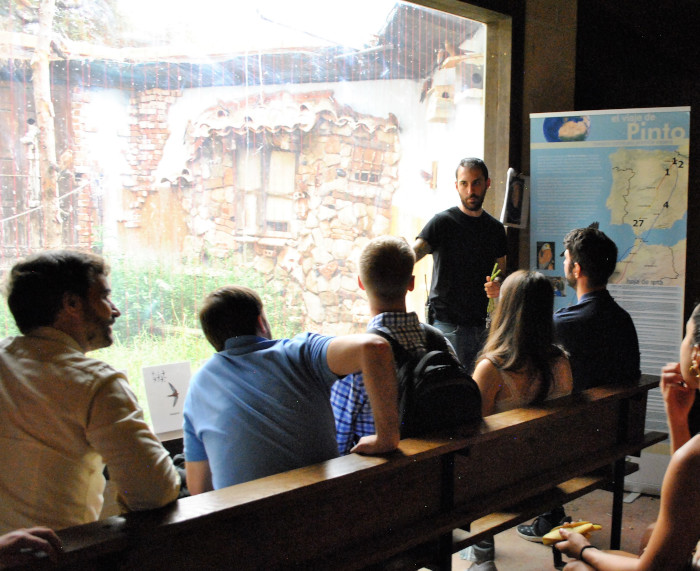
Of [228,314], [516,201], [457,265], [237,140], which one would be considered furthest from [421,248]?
[228,314]

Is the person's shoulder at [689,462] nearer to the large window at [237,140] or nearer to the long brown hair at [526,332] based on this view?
the long brown hair at [526,332]

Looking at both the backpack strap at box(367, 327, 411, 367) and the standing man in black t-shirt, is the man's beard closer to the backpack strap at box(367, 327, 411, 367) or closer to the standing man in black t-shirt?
the standing man in black t-shirt

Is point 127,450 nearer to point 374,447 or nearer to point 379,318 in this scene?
point 374,447

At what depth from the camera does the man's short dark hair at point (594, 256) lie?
2.91 meters

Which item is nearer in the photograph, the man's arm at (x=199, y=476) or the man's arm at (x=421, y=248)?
the man's arm at (x=199, y=476)

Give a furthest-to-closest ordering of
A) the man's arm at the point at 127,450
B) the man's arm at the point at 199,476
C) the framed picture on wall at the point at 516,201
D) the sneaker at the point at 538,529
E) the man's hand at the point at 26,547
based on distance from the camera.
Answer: the framed picture on wall at the point at 516,201 < the sneaker at the point at 538,529 < the man's arm at the point at 199,476 < the man's arm at the point at 127,450 < the man's hand at the point at 26,547

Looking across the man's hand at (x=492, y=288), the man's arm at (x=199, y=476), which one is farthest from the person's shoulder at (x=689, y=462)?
the man's hand at (x=492, y=288)

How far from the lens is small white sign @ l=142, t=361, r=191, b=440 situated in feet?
9.22

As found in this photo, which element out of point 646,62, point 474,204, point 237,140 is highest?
point 646,62

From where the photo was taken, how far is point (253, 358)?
→ 1.85 metres

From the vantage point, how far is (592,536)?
10.9ft

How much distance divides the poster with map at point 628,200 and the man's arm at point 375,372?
2691 millimetres

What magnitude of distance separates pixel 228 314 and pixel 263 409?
28 cm

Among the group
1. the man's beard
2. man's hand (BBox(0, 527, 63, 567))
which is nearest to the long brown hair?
the man's beard
